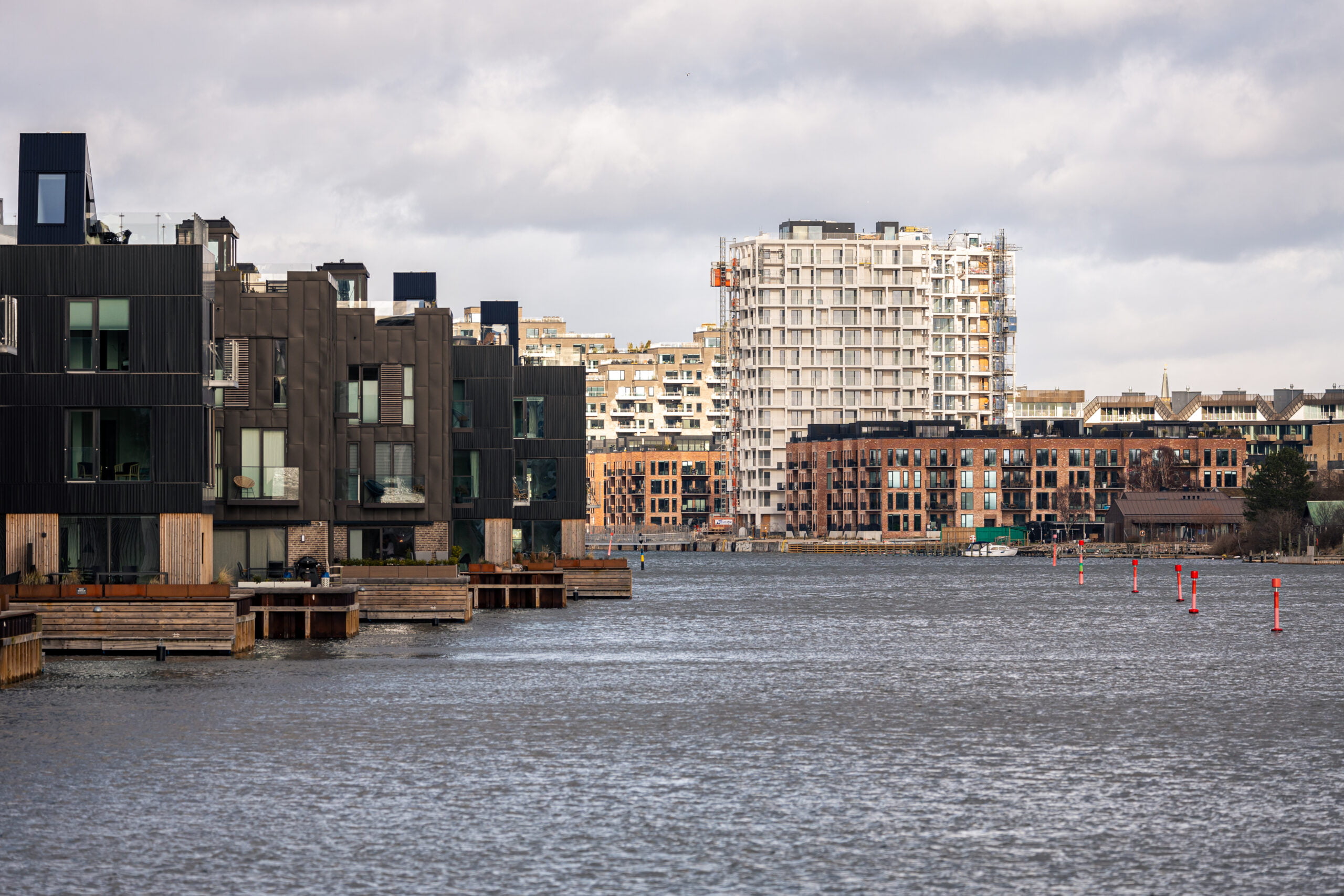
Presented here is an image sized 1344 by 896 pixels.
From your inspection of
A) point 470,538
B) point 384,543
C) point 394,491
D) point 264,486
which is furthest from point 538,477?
point 264,486

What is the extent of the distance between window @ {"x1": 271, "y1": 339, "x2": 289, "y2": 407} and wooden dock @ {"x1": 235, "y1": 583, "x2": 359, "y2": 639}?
14246mm

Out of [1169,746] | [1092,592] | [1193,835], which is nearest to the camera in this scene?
[1193,835]

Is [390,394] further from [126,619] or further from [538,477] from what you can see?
[126,619]

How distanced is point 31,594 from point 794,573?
13496 cm

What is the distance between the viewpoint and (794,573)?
186 meters

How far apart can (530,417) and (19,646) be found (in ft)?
229

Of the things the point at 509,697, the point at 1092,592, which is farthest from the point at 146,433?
the point at 1092,592

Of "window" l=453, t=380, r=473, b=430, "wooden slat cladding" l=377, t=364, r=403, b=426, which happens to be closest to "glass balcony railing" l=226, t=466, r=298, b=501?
"wooden slat cladding" l=377, t=364, r=403, b=426

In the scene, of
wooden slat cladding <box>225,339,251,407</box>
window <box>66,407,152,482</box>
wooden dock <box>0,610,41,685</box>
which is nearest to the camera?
wooden dock <box>0,610,41,685</box>

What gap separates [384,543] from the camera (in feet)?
288

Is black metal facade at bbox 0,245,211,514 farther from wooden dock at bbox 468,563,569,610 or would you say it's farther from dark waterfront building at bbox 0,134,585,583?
wooden dock at bbox 468,563,569,610

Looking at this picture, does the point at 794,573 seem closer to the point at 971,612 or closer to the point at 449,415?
the point at 971,612

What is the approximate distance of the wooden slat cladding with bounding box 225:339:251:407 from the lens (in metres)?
77.4

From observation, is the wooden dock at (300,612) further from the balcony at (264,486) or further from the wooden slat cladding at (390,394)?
the wooden slat cladding at (390,394)
